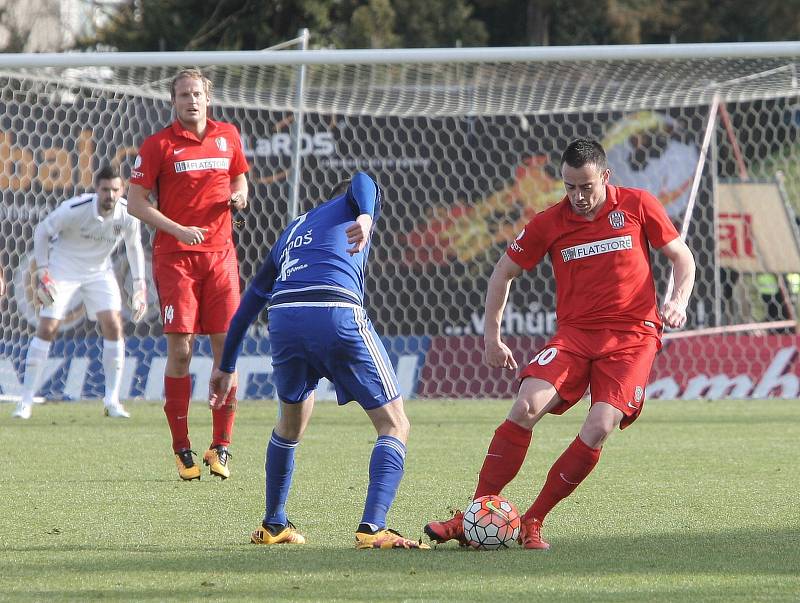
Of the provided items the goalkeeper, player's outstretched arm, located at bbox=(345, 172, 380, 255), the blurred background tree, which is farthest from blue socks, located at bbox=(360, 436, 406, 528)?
the blurred background tree

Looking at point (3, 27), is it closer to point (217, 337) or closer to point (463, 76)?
A: point (463, 76)

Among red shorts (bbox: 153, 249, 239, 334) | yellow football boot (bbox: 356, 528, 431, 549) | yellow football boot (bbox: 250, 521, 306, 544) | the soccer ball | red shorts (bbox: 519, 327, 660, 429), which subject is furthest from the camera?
red shorts (bbox: 153, 249, 239, 334)

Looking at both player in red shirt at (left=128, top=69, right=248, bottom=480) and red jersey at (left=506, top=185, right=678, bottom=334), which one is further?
player in red shirt at (left=128, top=69, right=248, bottom=480)

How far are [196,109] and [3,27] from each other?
21362 millimetres

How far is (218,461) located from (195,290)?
3.30 feet

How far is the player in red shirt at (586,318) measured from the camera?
5.33 metres

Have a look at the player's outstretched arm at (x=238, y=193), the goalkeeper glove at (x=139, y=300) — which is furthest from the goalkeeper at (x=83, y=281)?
the player's outstretched arm at (x=238, y=193)

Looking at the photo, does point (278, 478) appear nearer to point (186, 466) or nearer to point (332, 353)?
point (332, 353)

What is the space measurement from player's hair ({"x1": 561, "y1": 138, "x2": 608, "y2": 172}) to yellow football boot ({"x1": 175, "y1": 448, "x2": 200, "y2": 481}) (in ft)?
9.79

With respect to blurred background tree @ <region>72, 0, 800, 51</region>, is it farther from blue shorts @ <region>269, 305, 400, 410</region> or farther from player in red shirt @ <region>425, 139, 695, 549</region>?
blue shorts @ <region>269, 305, 400, 410</region>

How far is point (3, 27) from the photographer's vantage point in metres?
27.4

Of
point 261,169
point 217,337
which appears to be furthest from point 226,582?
point 261,169

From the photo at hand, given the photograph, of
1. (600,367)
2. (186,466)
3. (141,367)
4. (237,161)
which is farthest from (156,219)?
(141,367)

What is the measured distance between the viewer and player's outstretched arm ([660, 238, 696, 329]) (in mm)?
5203
